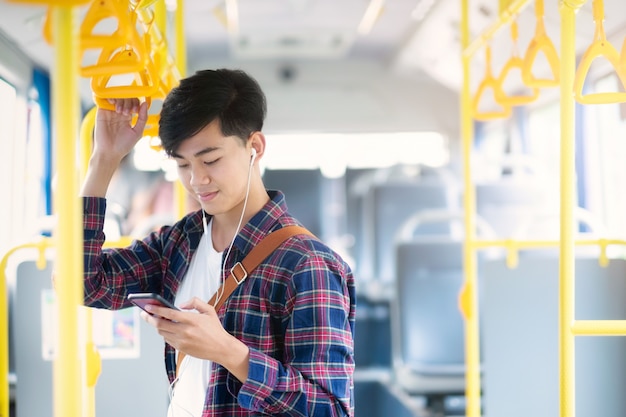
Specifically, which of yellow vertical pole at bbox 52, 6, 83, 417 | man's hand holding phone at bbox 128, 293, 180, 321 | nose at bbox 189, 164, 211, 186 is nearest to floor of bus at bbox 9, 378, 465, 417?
nose at bbox 189, 164, 211, 186

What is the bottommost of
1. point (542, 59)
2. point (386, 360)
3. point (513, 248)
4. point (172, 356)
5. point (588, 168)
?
point (386, 360)

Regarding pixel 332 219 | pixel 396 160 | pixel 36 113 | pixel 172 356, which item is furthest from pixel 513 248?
pixel 396 160

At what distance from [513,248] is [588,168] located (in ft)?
5.72

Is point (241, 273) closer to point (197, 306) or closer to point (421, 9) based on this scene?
point (197, 306)

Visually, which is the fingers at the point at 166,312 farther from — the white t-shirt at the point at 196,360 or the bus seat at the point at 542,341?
the bus seat at the point at 542,341

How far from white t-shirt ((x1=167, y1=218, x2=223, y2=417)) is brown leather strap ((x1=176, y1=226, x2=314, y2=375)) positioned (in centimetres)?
7

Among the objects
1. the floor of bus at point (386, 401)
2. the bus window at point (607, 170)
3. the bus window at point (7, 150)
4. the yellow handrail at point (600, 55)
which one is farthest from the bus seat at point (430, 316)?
the yellow handrail at point (600, 55)

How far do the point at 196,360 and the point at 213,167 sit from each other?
0.43m

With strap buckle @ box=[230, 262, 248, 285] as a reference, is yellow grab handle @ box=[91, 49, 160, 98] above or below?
above

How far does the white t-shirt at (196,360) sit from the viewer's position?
1722 millimetres

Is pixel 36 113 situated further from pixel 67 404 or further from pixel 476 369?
pixel 67 404

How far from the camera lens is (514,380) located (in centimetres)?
321

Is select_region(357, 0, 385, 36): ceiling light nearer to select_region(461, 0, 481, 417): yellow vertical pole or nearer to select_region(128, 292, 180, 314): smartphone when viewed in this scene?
select_region(461, 0, 481, 417): yellow vertical pole

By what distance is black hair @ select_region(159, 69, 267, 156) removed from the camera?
1674 mm
